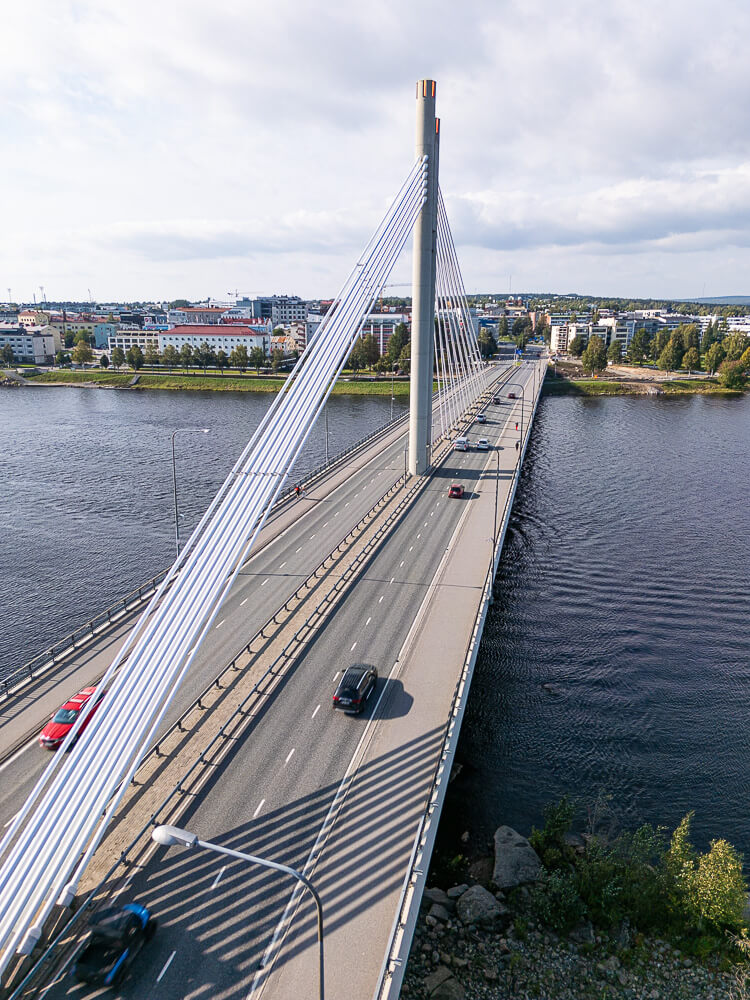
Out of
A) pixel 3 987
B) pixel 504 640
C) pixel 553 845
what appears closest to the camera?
pixel 3 987

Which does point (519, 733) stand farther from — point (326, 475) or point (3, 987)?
point (326, 475)

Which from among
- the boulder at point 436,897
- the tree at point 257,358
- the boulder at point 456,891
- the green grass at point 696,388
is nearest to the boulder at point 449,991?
the boulder at point 436,897

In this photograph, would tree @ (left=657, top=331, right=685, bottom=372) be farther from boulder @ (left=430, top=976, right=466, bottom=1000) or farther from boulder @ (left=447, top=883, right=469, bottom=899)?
boulder @ (left=430, top=976, right=466, bottom=1000)

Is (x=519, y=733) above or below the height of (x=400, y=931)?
below

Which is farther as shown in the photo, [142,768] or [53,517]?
[53,517]

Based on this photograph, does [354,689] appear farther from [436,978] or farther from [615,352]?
[615,352]

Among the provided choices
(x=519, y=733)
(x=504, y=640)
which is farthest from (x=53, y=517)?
(x=519, y=733)

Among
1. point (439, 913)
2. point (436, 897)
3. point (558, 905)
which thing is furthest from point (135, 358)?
point (558, 905)
